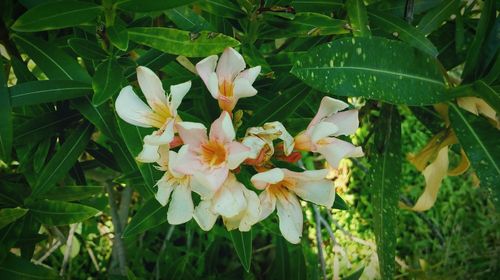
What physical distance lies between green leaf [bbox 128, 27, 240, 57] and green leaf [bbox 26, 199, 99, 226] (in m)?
0.29

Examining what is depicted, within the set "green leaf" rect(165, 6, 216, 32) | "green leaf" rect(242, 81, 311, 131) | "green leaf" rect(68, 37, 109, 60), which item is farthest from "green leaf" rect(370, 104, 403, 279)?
"green leaf" rect(68, 37, 109, 60)

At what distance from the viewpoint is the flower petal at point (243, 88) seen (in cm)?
63

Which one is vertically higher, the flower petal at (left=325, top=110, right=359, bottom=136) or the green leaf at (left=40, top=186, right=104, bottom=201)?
the flower petal at (left=325, top=110, right=359, bottom=136)

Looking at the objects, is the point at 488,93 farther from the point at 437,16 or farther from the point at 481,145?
the point at 437,16

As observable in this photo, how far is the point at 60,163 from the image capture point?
907 mm

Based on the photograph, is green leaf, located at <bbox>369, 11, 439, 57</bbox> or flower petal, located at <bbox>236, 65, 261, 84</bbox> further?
green leaf, located at <bbox>369, 11, 439, 57</bbox>

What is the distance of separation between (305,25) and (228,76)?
193 millimetres

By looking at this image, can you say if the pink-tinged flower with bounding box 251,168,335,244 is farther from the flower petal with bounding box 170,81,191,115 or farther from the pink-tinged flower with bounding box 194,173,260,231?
the flower petal with bounding box 170,81,191,115

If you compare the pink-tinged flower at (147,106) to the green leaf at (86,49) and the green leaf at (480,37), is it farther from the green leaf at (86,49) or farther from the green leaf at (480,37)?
the green leaf at (480,37)

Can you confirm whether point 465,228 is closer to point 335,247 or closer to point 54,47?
point 335,247

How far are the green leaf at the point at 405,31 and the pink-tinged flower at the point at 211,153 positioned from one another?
411mm

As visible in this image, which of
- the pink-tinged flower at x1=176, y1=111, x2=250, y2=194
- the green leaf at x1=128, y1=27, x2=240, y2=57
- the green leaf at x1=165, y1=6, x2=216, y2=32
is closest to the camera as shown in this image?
the pink-tinged flower at x1=176, y1=111, x2=250, y2=194

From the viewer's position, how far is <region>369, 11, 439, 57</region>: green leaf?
89cm

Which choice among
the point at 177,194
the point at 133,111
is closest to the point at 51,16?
the point at 133,111
